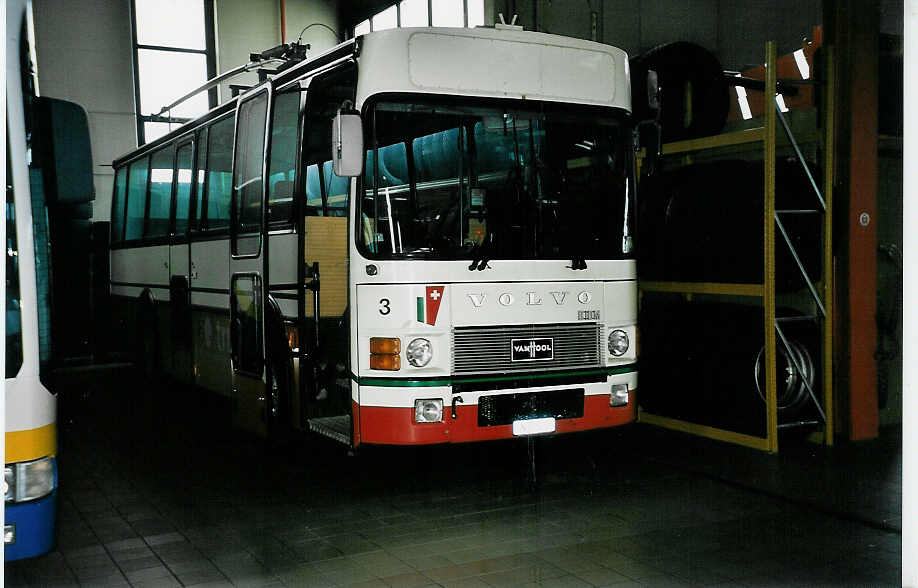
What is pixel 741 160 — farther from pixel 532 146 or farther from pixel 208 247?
pixel 208 247

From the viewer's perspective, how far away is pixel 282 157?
7.72 metres

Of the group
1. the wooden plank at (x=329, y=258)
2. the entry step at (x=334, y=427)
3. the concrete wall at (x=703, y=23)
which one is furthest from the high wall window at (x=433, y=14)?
the entry step at (x=334, y=427)

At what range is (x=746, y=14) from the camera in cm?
1667

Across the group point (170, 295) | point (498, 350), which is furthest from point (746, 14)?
point (498, 350)

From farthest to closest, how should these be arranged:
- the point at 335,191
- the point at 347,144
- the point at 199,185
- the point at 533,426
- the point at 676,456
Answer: the point at 199,185 → the point at 676,456 → the point at 335,191 → the point at 533,426 → the point at 347,144

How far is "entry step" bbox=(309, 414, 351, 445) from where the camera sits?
6758 millimetres

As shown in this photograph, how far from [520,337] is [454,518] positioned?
4.21ft

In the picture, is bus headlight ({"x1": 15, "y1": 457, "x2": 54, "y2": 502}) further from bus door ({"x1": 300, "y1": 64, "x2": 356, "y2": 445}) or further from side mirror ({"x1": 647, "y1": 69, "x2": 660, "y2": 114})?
side mirror ({"x1": 647, "y1": 69, "x2": 660, "y2": 114})

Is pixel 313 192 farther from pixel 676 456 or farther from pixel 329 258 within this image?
pixel 676 456

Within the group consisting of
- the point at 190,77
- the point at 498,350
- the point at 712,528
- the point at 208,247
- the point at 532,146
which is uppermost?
the point at 190,77

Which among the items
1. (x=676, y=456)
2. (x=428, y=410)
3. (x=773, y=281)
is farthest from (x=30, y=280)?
(x=773, y=281)

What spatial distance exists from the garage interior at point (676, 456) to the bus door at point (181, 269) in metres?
0.60

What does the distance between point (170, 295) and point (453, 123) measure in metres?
5.29

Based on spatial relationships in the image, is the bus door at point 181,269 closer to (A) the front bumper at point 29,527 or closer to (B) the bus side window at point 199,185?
(B) the bus side window at point 199,185
